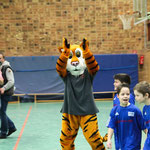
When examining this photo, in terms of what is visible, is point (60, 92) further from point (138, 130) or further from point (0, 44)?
point (138, 130)

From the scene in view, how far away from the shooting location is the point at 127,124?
3088 millimetres

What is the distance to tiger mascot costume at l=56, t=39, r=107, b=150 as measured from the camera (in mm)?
3670

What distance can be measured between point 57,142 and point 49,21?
812 cm

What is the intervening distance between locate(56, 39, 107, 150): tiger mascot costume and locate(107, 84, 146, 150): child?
59cm

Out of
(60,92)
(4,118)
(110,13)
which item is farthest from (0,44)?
(4,118)

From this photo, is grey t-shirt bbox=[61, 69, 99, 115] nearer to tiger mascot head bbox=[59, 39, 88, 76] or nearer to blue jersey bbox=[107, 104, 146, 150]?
tiger mascot head bbox=[59, 39, 88, 76]

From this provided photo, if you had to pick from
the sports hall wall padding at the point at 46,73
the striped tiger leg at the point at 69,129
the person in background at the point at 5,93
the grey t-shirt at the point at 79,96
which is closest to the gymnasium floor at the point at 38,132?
the person in background at the point at 5,93

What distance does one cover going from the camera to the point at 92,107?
12.3 ft

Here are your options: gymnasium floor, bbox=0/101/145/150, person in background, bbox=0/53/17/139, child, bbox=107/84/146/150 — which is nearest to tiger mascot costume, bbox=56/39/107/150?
child, bbox=107/84/146/150

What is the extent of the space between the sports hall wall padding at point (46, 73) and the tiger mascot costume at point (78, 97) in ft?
26.3

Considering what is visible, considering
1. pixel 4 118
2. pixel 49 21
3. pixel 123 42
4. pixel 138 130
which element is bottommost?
pixel 4 118

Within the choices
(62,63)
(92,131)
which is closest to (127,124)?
(92,131)

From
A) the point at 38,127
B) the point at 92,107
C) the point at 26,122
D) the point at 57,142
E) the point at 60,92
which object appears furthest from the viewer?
the point at 60,92

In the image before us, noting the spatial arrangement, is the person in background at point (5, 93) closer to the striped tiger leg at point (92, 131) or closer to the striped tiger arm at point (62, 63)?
the striped tiger arm at point (62, 63)
